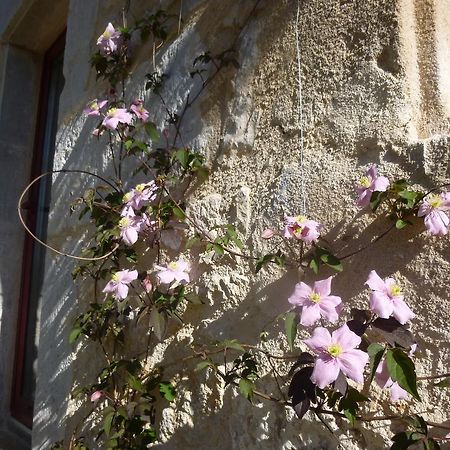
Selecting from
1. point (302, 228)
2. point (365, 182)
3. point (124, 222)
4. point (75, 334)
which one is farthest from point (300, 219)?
point (75, 334)

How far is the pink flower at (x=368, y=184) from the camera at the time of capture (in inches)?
46.2

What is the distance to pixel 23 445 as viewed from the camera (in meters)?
2.60

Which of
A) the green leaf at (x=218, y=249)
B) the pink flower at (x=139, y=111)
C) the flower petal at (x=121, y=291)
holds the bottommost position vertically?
the flower petal at (x=121, y=291)

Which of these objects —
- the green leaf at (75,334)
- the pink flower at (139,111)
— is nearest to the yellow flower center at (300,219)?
the pink flower at (139,111)

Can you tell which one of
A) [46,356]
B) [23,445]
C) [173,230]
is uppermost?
[173,230]

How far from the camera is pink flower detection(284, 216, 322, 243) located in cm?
125

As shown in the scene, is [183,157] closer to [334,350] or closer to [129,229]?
[129,229]

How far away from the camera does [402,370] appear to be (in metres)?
0.99

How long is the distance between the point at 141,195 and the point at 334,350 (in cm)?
81

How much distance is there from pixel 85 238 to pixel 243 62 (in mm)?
875

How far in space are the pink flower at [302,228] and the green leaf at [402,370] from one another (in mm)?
323

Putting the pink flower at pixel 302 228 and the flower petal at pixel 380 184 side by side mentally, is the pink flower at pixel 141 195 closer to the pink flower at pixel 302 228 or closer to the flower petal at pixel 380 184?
the pink flower at pixel 302 228

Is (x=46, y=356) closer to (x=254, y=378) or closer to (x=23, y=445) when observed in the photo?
(x=23, y=445)

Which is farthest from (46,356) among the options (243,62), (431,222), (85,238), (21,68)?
(21,68)
